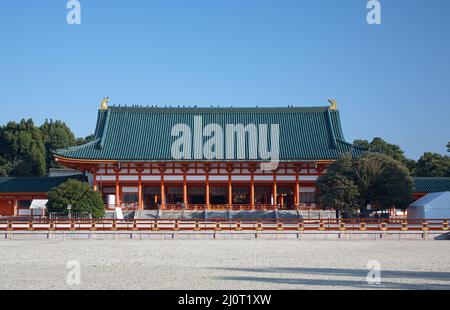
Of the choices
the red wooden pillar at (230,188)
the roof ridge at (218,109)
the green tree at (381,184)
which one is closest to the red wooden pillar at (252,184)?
the red wooden pillar at (230,188)

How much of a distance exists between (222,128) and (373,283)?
35.9m

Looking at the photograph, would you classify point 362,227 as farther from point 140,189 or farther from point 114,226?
point 140,189

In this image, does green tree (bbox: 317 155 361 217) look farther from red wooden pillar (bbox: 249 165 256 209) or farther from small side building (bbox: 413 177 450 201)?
small side building (bbox: 413 177 450 201)

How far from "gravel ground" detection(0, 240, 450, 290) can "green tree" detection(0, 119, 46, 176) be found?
1696 inches

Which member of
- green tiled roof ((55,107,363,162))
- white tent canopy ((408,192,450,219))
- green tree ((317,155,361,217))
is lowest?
white tent canopy ((408,192,450,219))

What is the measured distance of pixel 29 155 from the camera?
66.1 metres

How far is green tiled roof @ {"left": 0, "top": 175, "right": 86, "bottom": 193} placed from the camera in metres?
Result: 44.0

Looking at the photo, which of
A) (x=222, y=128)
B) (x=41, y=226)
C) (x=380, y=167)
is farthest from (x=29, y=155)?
(x=380, y=167)

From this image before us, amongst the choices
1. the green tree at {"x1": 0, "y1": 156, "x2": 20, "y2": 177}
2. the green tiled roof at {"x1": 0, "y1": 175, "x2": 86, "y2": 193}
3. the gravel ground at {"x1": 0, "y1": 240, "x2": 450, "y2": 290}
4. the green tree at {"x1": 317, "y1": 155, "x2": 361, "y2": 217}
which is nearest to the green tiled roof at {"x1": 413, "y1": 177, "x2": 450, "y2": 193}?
the green tree at {"x1": 317, "y1": 155, "x2": 361, "y2": 217}

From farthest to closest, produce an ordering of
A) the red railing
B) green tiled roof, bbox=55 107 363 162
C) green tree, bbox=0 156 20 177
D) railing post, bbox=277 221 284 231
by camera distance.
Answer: green tree, bbox=0 156 20 177 < green tiled roof, bbox=55 107 363 162 < the red railing < railing post, bbox=277 221 284 231

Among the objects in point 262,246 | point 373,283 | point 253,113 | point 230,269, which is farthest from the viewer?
point 253,113

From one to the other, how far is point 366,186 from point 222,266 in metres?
19.3
